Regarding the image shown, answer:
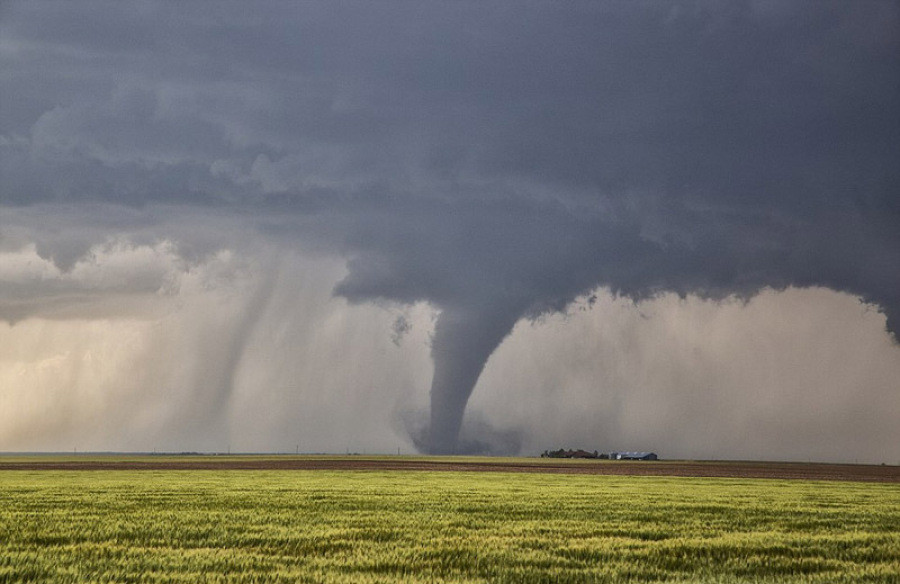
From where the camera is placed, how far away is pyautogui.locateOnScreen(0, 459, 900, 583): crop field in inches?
520

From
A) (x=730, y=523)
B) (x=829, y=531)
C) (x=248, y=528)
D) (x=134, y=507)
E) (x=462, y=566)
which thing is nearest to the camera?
(x=462, y=566)

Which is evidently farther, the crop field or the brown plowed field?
the brown plowed field

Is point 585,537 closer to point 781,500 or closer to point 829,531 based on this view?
point 829,531

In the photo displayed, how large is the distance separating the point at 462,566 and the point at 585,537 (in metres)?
5.59

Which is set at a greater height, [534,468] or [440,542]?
[440,542]

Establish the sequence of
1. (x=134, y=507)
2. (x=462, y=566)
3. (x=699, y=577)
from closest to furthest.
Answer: (x=699, y=577), (x=462, y=566), (x=134, y=507)

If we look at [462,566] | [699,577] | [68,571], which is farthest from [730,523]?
[68,571]

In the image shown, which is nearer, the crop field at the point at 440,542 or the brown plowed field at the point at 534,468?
the crop field at the point at 440,542

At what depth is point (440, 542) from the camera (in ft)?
55.8

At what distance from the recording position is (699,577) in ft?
43.0

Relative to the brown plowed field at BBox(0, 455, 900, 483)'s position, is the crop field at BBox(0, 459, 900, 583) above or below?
above

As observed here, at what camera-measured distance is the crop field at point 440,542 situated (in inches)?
520

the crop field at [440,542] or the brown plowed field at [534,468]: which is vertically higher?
the crop field at [440,542]

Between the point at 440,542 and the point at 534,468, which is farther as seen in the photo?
the point at 534,468
